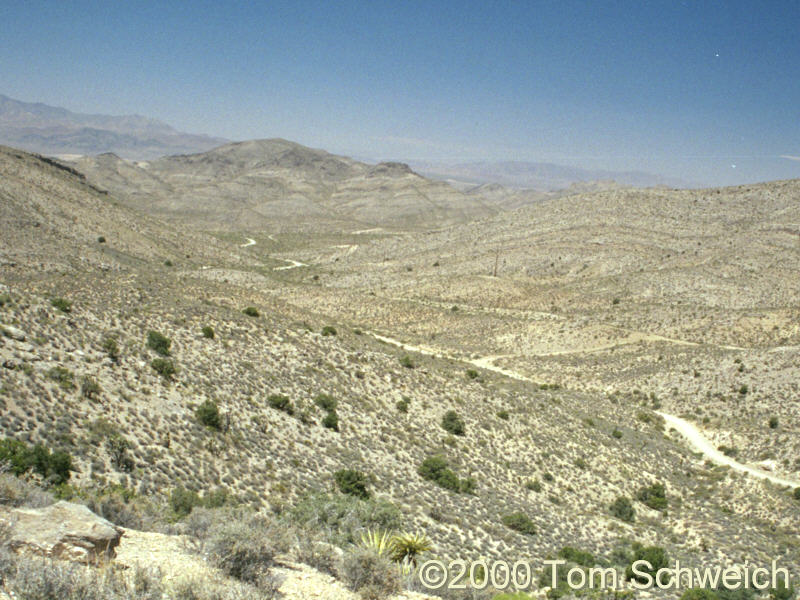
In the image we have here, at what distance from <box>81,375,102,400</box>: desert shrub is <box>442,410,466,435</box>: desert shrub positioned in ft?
49.0

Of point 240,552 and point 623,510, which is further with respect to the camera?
point 623,510

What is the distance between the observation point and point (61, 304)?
21688 millimetres

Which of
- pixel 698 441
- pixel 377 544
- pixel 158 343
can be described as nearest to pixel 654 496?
pixel 698 441

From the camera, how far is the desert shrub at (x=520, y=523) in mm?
17953

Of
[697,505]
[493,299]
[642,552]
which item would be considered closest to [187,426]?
[642,552]

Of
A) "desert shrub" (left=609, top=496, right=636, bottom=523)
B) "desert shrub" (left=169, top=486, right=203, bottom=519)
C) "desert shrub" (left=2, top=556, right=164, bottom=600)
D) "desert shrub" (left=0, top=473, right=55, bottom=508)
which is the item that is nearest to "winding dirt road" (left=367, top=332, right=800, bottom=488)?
"desert shrub" (left=609, top=496, right=636, bottom=523)

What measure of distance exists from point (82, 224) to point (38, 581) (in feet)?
220

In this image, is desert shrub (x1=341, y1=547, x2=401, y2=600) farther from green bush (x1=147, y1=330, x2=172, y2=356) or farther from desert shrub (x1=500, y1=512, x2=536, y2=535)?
green bush (x1=147, y1=330, x2=172, y2=356)

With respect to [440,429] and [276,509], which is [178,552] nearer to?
[276,509]

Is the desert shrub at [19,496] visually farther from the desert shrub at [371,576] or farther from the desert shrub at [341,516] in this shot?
the desert shrub at [341,516]

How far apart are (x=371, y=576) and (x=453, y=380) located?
22.7 metres

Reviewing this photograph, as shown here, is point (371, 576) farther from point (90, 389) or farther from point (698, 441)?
point (698, 441)

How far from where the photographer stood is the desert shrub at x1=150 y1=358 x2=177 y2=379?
64.4ft

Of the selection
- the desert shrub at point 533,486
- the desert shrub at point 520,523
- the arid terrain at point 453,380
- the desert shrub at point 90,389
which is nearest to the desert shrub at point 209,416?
the arid terrain at point 453,380
